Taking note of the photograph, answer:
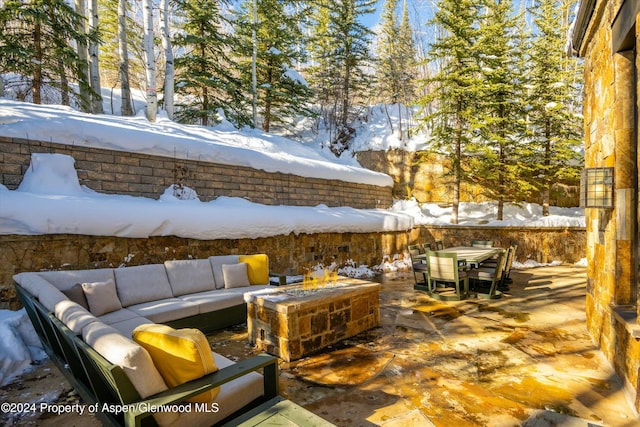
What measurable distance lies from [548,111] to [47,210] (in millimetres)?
13601

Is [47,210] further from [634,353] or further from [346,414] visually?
[634,353]

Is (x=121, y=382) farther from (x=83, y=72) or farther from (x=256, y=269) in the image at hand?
(x=83, y=72)

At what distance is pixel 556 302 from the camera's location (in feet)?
17.9

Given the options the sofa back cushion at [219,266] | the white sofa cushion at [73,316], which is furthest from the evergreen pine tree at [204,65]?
the white sofa cushion at [73,316]

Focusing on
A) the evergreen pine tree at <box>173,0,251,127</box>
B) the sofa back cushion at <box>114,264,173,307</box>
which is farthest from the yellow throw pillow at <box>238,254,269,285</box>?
the evergreen pine tree at <box>173,0,251,127</box>

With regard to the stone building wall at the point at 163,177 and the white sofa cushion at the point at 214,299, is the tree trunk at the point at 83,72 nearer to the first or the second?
the stone building wall at the point at 163,177

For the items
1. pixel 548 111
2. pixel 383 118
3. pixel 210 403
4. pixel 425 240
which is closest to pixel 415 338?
pixel 210 403

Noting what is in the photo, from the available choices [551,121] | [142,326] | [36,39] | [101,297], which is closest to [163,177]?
[101,297]

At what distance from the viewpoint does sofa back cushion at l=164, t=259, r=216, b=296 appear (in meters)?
4.47

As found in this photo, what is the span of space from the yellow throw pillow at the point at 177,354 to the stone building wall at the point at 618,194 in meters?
3.12

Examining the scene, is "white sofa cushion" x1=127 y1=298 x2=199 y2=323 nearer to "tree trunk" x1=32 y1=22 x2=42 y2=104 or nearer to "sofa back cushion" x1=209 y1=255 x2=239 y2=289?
"sofa back cushion" x1=209 y1=255 x2=239 y2=289

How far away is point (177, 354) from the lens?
1.77 meters

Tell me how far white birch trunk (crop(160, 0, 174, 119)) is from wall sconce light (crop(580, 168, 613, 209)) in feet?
33.4

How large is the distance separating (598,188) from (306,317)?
322cm
